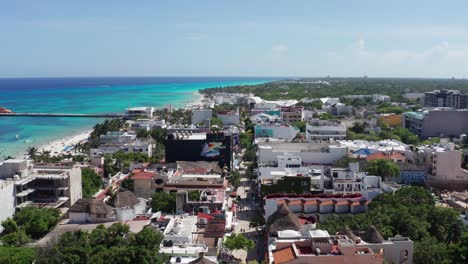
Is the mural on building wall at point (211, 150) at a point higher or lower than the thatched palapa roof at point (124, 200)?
higher

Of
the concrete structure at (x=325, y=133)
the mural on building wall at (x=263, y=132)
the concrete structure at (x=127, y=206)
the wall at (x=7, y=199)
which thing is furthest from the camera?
the mural on building wall at (x=263, y=132)

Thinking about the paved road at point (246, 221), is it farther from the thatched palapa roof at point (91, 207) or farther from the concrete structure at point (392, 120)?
the concrete structure at point (392, 120)

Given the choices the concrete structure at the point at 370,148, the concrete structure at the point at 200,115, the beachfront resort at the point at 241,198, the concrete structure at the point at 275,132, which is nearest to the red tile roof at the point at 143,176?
the beachfront resort at the point at 241,198

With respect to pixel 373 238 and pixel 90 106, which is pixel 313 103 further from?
pixel 373 238

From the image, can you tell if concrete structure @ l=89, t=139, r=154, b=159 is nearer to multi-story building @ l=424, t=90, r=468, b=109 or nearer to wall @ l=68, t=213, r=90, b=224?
wall @ l=68, t=213, r=90, b=224

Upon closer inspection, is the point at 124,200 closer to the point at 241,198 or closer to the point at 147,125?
the point at 241,198

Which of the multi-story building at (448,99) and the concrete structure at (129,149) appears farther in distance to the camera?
the multi-story building at (448,99)

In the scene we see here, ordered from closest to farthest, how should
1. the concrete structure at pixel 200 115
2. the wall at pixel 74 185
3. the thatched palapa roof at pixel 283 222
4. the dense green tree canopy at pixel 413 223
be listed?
the dense green tree canopy at pixel 413 223 → the thatched palapa roof at pixel 283 222 → the wall at pixel 74 185 → the concrete structure at pixel 200 115
